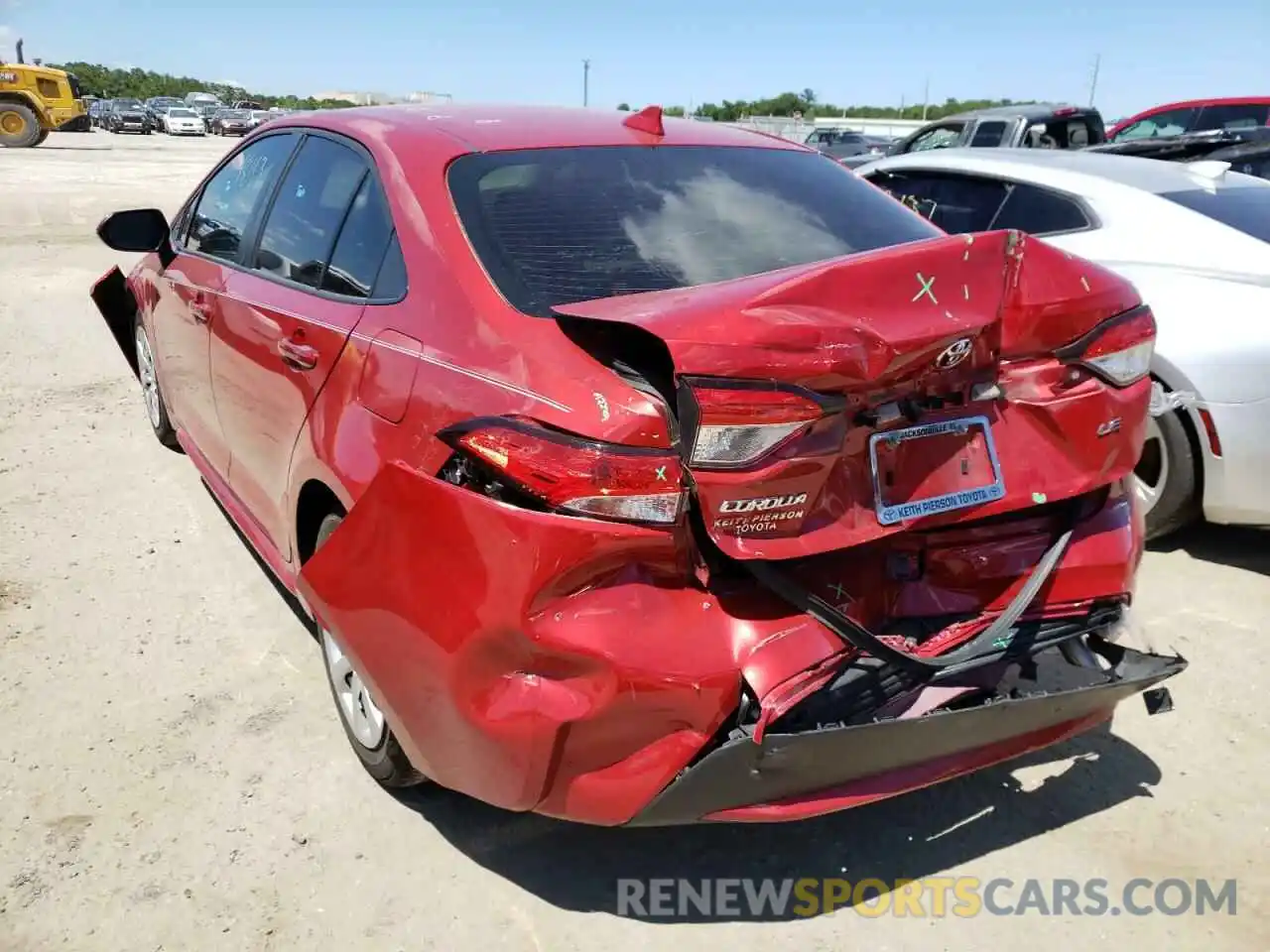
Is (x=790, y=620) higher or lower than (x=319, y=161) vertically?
lower

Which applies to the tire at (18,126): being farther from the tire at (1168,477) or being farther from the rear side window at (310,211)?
the tire at (1168,477)

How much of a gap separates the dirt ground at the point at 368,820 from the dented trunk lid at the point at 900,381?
3.13 feet

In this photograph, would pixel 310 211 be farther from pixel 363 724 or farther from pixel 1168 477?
pixel 1168 477

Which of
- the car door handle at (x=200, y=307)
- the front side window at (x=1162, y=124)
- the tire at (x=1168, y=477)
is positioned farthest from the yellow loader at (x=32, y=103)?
the tire at (x=1168, y=477)

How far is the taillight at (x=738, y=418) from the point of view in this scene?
1.81m

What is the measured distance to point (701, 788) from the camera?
6.39 feet

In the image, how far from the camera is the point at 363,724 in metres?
2.68

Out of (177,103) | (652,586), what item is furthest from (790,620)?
(177,103)

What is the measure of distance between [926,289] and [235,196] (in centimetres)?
279

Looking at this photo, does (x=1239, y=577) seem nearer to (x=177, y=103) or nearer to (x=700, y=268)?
(x=700, y=268)

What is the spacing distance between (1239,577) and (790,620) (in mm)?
2943

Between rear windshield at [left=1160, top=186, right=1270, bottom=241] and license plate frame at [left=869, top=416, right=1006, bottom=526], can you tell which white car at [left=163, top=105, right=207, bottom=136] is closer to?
rear windshield at [left=1160, top=186, right=1270, bottom=241]

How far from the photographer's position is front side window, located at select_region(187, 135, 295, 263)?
3.46 meters

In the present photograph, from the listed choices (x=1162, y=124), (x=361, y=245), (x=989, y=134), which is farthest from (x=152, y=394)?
(x=1162, y=124)
